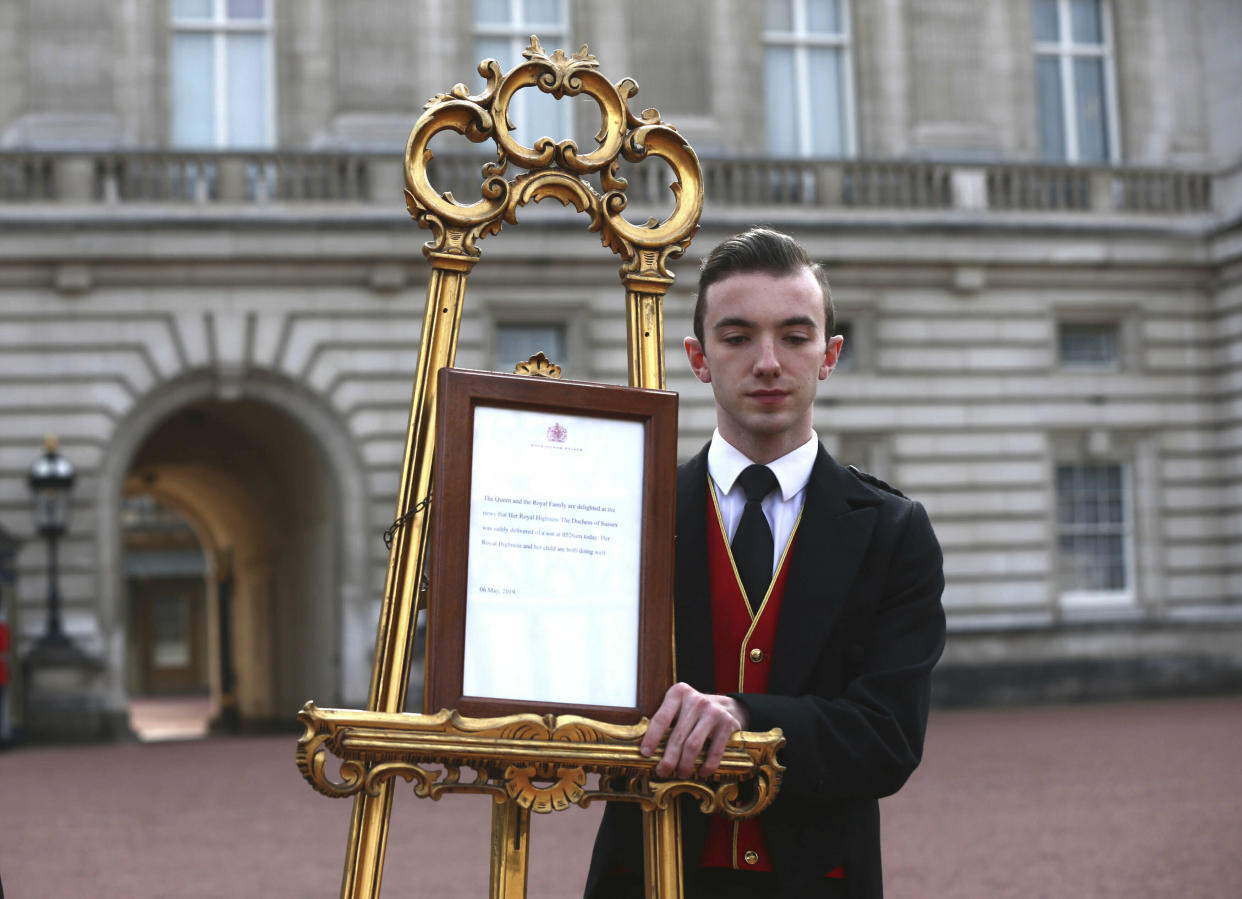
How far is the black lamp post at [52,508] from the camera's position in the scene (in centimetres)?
1773

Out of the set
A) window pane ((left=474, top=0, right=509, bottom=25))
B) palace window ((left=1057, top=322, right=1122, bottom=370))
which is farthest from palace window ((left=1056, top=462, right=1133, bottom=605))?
window pane ((left=474, top=0, right=509, bottom=25))

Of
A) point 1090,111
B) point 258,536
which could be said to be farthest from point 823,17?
point 258,536

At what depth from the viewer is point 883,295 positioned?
20812mm

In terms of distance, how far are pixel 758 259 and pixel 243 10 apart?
18563 mm

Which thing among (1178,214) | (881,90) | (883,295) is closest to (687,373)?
(883,295)

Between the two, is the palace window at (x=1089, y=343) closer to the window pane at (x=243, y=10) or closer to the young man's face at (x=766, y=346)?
the window pane at (x=243, y=10)

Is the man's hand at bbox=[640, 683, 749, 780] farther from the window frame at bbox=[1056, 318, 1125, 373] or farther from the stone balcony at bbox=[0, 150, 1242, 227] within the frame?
the window frame at bbox=[1056, 318, 1125, 373]

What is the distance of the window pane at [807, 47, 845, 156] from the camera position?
853 inches

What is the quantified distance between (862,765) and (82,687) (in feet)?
54.5

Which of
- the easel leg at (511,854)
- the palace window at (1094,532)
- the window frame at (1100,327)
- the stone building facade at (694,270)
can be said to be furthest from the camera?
the window frame at (1100,327)

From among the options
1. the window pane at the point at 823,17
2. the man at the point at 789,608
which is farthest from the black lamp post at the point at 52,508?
the man at the point at 789,608

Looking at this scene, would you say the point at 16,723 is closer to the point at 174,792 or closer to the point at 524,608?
the point at 174,792

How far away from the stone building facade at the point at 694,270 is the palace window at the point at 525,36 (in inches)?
2.1

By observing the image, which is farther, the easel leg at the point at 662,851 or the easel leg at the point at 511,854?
the easel leg at the point at 511,854
